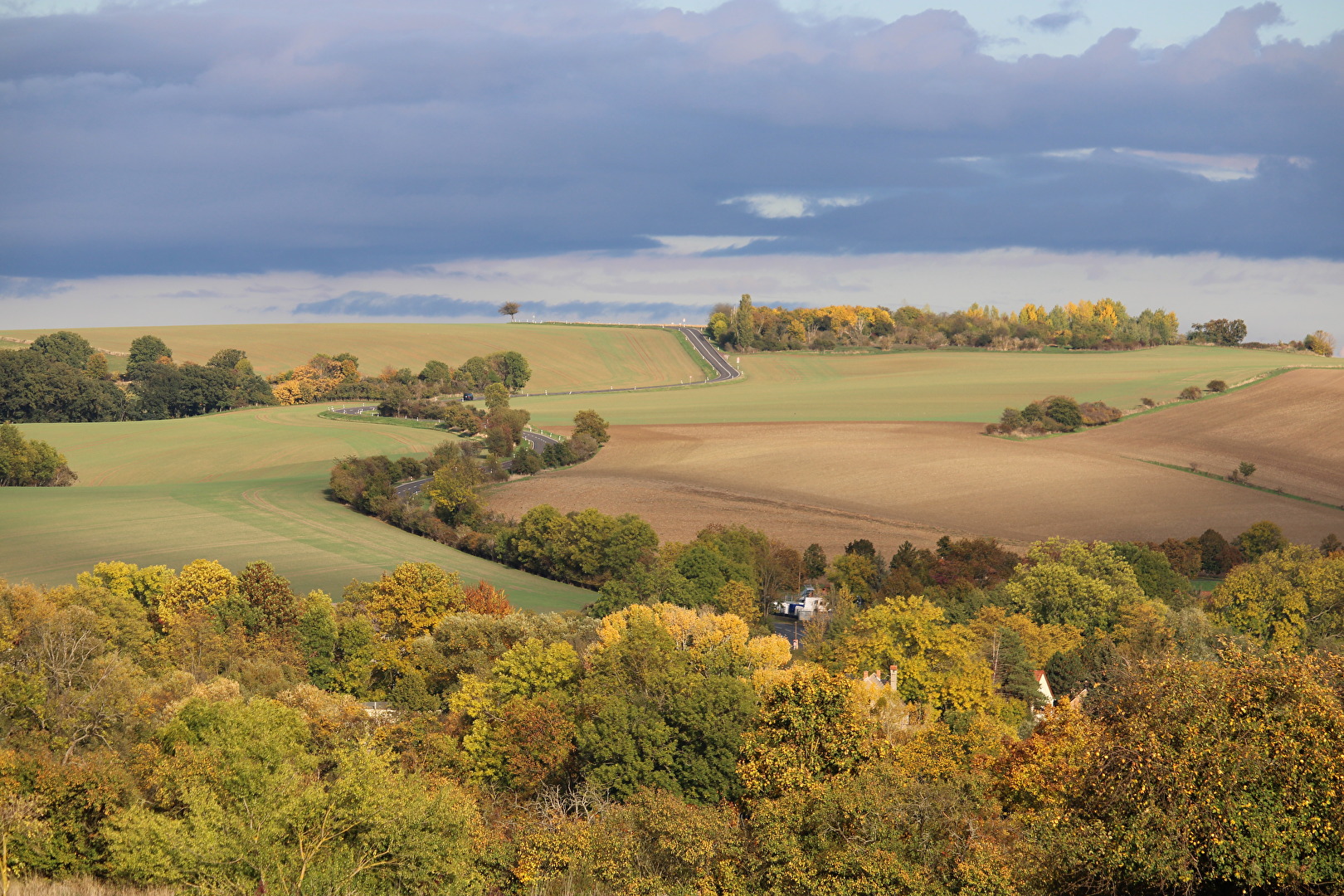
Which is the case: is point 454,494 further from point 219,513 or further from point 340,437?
point 340,437

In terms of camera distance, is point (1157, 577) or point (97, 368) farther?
point (97, 368)

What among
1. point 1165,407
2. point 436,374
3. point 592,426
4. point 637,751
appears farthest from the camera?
point 436,374

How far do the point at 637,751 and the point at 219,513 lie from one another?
63225 millimetres

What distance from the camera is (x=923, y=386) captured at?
166 meters

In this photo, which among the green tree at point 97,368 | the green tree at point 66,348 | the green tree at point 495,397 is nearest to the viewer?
the green tree at point 495,397

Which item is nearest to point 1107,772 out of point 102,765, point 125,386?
point 102,765

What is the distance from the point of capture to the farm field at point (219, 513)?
77375 mm

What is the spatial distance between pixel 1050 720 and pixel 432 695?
29.2 m

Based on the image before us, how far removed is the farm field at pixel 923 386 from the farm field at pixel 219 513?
31428 mm

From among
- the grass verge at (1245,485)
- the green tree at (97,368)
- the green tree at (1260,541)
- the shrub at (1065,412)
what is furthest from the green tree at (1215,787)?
the green tree at (97,368)

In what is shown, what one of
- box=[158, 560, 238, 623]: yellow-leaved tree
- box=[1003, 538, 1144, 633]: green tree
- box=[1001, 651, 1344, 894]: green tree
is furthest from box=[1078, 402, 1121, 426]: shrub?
box=[1001, 651, 1344, 894]: green tree

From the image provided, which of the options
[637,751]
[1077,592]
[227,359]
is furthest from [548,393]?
[637,751]

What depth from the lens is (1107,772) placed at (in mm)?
21969

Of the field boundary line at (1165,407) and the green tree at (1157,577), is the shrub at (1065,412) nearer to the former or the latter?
the field boundary line at (1165,407)
